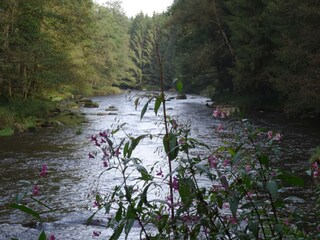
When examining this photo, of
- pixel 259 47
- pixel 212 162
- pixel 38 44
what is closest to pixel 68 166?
pixel 212 162

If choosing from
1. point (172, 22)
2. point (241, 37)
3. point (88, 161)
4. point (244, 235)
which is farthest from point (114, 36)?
point (244, 235)

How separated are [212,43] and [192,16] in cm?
269

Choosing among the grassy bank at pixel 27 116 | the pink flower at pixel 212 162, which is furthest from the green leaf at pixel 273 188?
the grassy bank at pixel 27 116

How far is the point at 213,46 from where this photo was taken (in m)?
31.9

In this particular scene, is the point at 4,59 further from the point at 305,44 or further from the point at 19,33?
the point at 305,44

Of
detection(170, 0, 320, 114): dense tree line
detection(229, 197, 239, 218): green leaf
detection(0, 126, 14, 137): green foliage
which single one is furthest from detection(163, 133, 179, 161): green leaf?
detection(0, 126, 14, 137): green foliage

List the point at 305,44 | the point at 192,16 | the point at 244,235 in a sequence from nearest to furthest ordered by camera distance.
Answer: the point at 244,235
the point at 305,44
the point at 192,16

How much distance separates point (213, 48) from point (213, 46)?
24cm

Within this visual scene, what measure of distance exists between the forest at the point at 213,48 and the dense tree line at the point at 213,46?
2.0 inches

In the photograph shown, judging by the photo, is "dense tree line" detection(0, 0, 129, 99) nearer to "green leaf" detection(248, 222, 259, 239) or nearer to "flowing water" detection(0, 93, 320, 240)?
"flowing water" detection(0, 93, 320, 240)

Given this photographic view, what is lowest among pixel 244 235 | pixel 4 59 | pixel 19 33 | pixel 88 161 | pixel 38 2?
pixel 88 161

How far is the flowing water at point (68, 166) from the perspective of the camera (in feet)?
21.1

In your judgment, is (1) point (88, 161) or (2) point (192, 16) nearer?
(1) point (88, 161)

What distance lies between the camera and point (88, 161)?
38.9ft
